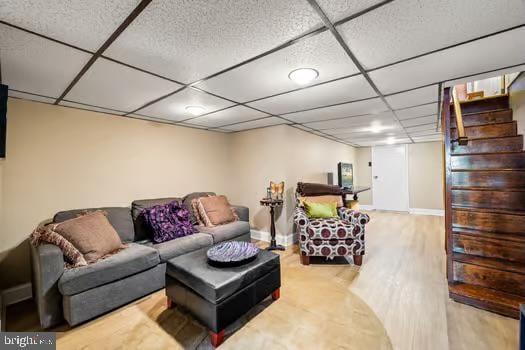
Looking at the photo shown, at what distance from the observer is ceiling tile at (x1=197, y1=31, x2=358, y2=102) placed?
1.44 meters

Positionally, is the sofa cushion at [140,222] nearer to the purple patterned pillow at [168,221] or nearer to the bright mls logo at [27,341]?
the purple patterned pillow at [168,221]

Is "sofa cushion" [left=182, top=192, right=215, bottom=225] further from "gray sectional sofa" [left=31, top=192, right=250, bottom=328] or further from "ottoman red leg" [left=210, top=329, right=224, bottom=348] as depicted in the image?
"ottoman red leg" [left=210, top=329, right=224, bottom=348]

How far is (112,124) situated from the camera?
2.98 m

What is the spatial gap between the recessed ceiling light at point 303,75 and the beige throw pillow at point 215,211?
2.24 metres

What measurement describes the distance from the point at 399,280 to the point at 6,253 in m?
4.16

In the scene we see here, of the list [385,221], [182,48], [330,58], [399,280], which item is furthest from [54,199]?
[385,221]

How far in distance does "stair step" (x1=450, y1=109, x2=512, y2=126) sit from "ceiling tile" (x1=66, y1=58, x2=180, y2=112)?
3473mm

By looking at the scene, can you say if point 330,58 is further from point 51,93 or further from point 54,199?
point 54,199

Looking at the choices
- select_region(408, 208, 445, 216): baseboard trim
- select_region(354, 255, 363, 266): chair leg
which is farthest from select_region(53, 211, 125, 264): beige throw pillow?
select_region(408, 208, 445, 216): baseboard trim

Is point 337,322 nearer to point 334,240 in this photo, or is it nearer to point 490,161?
point 334,240

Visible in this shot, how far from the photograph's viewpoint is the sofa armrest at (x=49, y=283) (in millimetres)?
1756

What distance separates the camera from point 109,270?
198cm

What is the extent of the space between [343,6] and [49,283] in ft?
9.03

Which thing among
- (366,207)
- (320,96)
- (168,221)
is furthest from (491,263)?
(366,207)
